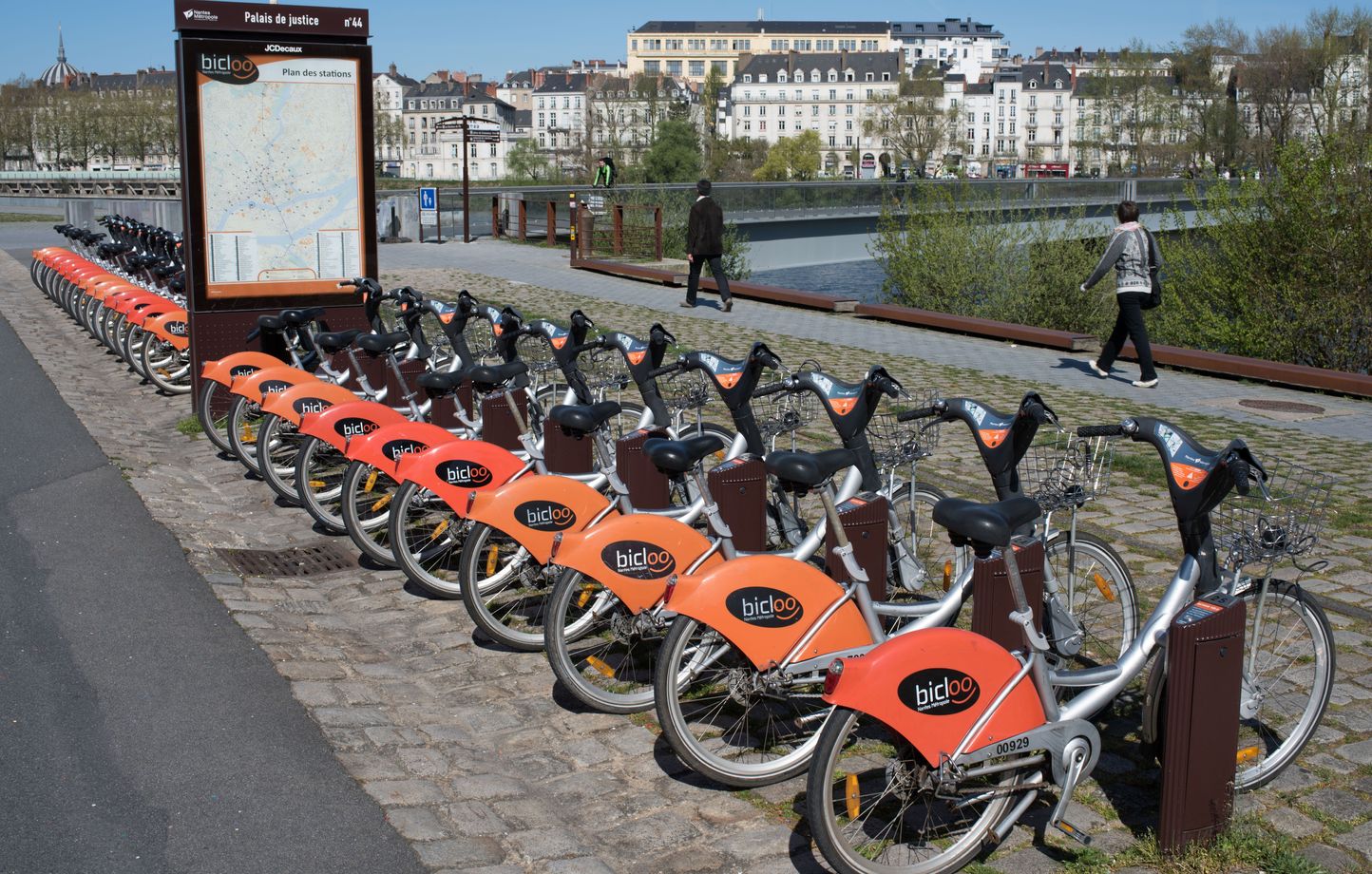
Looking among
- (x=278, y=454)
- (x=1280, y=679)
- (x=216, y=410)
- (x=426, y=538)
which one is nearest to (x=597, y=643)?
(x=426, y=538)

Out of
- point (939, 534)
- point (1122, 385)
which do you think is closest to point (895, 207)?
point (1122, 385)

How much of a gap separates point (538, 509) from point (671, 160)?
62.8 metres

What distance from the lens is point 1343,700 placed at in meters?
5.12

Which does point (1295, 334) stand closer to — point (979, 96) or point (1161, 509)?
point (1161, 509)

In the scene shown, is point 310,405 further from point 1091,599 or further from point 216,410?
point 1091,599

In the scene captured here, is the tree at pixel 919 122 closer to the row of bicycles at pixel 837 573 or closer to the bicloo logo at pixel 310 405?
the bicloo logo at pixel 310 405

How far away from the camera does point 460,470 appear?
608 cm

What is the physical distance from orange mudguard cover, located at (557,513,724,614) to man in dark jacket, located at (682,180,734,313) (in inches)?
532

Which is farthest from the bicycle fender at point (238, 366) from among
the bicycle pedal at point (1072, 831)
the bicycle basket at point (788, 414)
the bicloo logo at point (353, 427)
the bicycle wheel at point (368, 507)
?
the bicycle pedal at point (1072, 831)

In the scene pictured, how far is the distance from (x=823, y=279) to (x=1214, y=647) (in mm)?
32557

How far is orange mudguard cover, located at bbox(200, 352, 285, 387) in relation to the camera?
358 inches

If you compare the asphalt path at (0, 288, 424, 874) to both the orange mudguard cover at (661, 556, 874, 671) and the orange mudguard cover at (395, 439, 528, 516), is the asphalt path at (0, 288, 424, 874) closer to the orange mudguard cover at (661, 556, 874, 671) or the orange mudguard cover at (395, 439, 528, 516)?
the orange mudguard cover at (395, 439, 528, 516)

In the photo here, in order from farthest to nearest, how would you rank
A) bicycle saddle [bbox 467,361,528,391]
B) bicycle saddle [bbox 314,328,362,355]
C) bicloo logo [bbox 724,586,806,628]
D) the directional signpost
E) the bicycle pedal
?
the directional signpost < bicycle saddle [bbox 314,328,362,355] < bicycle saddle [bbox 467,361,528,391] < bicloo logo [bbox 724,586,806,628] < the bicycle pedal

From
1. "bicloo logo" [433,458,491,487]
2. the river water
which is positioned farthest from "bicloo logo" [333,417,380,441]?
the river water
